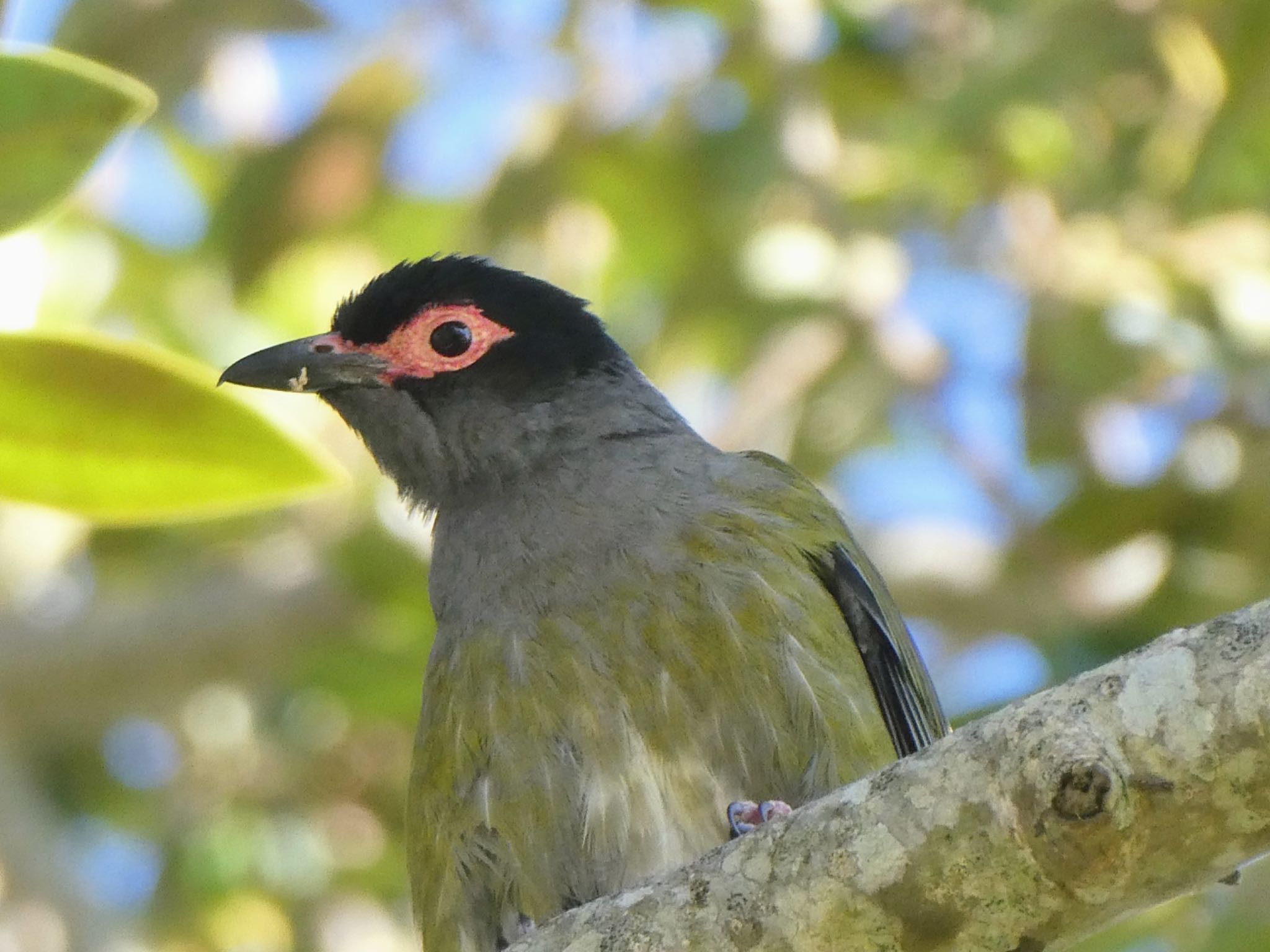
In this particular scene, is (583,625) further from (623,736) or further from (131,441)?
(131,441)

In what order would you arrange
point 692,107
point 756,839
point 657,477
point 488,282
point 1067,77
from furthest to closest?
point 692,107 < point 1067,77 < point 488,282 < point 657,477 < point 756,839

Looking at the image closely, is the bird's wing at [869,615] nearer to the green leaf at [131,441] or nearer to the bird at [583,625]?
the bird at [583,625]

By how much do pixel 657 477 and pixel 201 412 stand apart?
1256 millimetres

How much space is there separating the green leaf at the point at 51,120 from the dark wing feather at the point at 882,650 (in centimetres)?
184

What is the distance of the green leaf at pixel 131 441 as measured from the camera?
298 centimetres

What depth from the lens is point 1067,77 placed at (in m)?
5.68

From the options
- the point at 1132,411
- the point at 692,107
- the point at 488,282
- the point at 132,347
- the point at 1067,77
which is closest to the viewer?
the point at 132,347

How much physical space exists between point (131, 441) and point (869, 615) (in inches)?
67.4

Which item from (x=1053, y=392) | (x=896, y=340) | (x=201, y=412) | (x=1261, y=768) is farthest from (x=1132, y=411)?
(x=1261, y=768)

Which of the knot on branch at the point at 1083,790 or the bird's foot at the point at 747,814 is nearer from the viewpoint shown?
the knot on branch at the point at 1083,790

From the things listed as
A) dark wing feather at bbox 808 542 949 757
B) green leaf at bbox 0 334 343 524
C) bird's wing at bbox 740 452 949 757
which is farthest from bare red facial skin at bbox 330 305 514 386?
green leaf at bbox 0 334 343 524

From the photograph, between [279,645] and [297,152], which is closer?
[279,645]

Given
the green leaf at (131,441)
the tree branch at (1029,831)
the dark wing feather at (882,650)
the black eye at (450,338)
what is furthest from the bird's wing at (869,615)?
the tree branch at (1029,831)

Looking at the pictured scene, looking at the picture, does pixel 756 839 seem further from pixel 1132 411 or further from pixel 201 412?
pixel 1132 411
